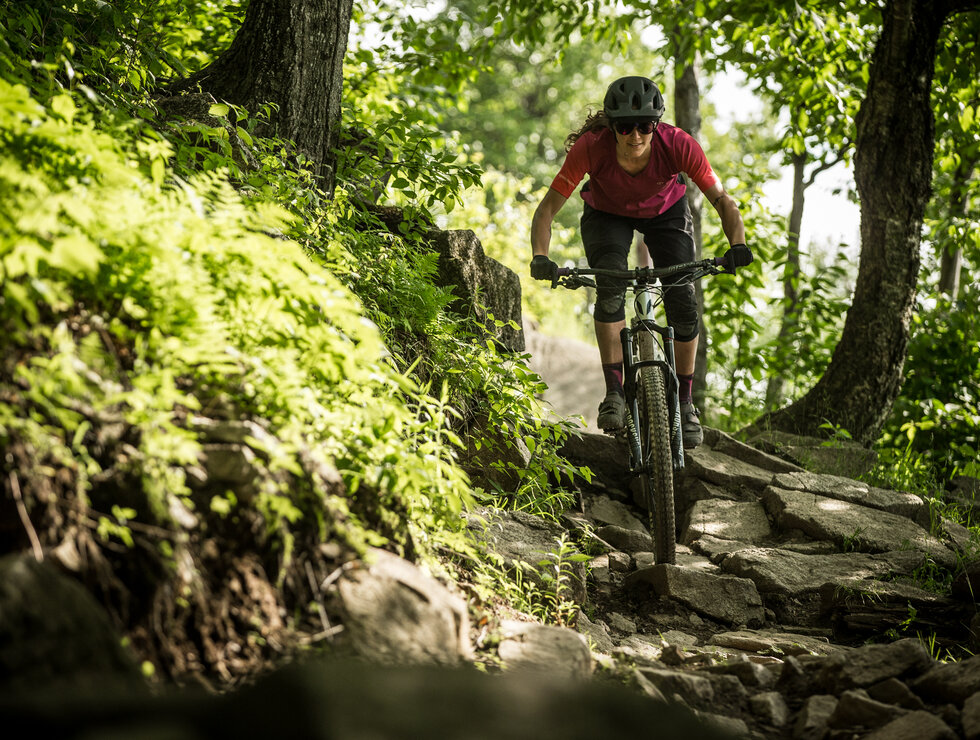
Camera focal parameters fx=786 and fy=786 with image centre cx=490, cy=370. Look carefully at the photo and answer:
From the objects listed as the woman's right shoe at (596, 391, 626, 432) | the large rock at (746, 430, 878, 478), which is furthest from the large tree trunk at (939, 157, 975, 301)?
the woman's right shoe at (596, 391, 626, 432)

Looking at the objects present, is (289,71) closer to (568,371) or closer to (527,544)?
(527,544)

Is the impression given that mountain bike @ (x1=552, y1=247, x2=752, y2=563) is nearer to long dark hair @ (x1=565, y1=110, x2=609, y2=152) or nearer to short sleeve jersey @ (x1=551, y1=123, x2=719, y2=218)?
short sleeve jersey @ (x1=551, y1=123, x2=719, y2=218)

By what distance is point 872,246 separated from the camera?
7.77m

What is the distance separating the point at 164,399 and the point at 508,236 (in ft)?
42.0

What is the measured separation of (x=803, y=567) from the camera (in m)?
4.72

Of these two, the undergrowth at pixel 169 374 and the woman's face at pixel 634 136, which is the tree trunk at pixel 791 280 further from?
the undergrowth at pixel 169 374

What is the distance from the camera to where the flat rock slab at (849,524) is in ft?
16.5

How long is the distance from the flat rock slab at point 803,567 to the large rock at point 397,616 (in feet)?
8.19

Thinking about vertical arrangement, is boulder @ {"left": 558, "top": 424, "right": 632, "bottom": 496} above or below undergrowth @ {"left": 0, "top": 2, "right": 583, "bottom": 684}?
below

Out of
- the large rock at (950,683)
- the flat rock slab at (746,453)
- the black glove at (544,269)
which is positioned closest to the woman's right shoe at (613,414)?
the black glove at (544,269)

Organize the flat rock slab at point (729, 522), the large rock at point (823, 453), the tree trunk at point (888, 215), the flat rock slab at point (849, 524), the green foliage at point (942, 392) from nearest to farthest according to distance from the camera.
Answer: the flat rock slab at point (849, 524) → the flat rock slab at point (729, 522) → the large rock at point (823, 453) → the tree trunk at point (888, 215) → the green foliage at point (942, 392)

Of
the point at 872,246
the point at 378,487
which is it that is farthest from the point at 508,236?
the point at 378,487

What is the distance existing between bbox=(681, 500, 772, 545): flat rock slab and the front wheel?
1131 millimetres

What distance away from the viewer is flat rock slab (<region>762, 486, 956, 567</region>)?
16.5 feet
